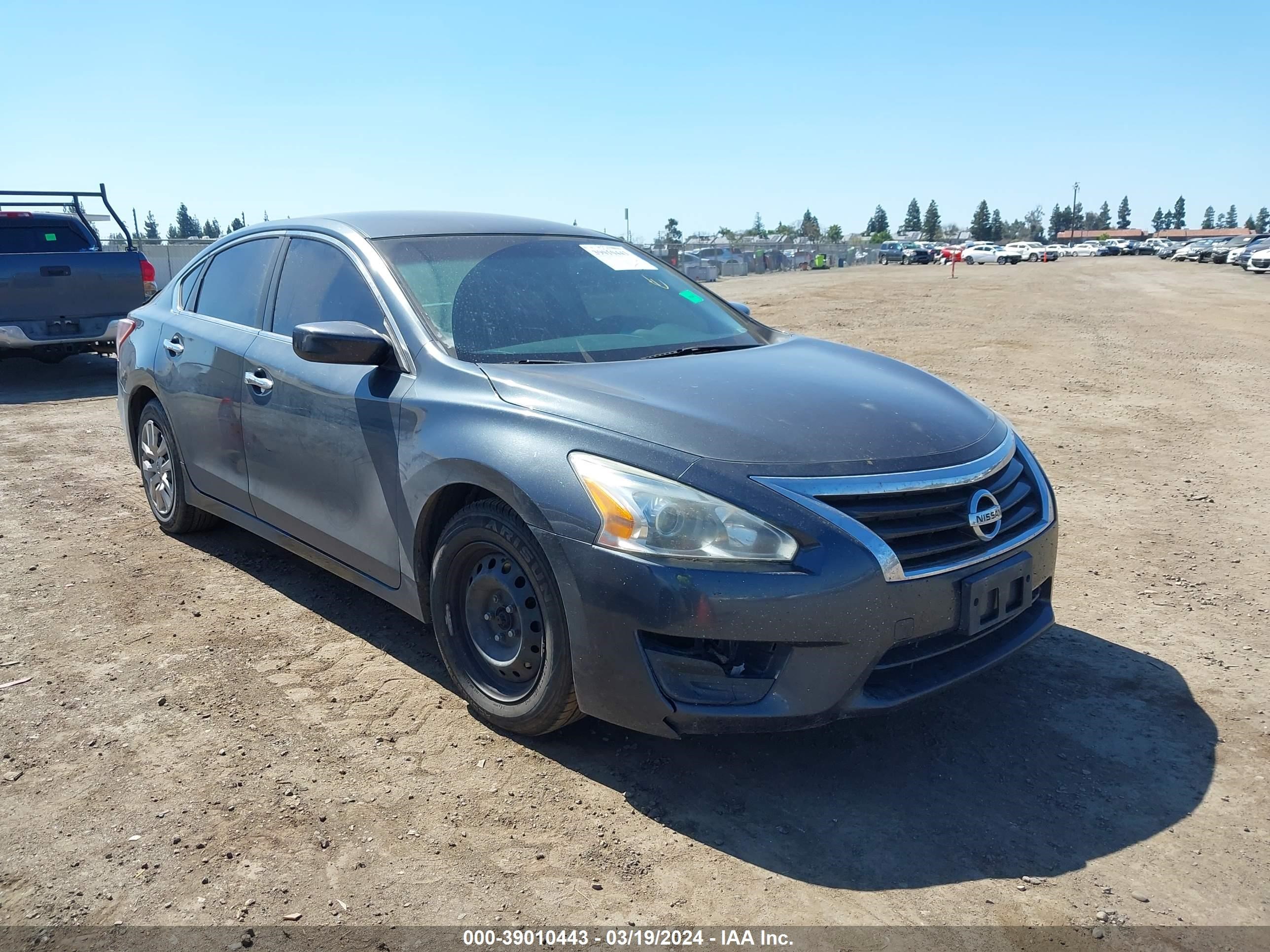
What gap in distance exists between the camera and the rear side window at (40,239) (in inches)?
453

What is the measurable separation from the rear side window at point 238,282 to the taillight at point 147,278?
6.93 meters

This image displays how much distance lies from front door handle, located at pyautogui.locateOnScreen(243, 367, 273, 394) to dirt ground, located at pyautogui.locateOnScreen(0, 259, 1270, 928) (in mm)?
989

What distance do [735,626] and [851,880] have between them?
705 mm

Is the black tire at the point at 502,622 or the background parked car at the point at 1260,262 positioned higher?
the black tire at the point at 502,622

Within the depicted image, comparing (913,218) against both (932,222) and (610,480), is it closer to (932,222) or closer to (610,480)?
(932,222)

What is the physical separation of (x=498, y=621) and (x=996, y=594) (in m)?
1.53


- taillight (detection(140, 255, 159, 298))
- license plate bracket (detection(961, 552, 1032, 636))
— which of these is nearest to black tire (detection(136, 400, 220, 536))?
license plate bracket (detection(961, 552, 1032, 636))

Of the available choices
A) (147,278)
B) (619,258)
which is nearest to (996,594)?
(619,258)

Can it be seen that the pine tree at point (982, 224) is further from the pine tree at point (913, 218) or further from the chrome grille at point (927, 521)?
the chrome grille at point (927, 521)

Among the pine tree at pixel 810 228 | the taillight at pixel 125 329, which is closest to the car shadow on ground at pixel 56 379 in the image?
the taillight at pixel 125 329

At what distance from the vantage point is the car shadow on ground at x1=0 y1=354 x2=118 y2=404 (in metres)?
10.6

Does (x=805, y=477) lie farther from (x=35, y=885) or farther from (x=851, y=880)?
(x=35, y=885)

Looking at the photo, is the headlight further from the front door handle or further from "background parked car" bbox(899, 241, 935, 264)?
"background parked car" bbox(899, 241, 935, 264)

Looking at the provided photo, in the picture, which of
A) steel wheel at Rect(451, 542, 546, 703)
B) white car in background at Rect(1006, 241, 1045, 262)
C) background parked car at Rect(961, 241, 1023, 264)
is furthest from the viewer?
white car in background at Rect(1006, 241, 1045, 262)
